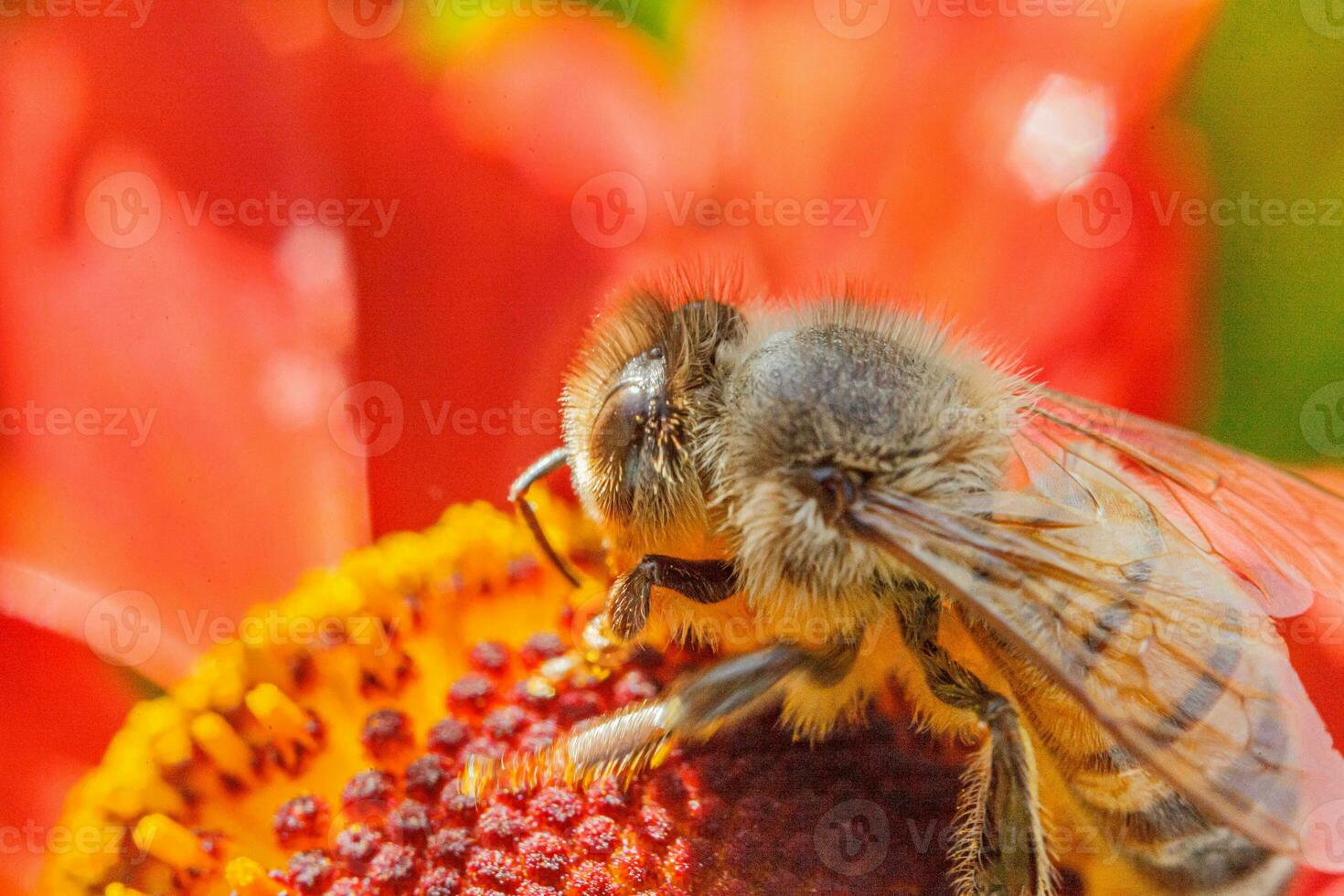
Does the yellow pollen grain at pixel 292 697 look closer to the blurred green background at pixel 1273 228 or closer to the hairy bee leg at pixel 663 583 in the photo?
the hairy bee leg at pixel 663 583

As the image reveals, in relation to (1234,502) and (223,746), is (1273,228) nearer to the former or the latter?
(1234,502)

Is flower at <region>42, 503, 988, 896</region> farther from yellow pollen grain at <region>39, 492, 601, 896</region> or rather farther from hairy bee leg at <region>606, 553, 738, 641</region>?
hairy bee leg at <region>606, 553, 738, 641</region>

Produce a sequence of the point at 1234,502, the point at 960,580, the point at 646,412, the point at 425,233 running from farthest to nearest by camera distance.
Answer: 1. the point at 425,233
2. the point at 1234,502
3. the point at 646,412
4. the point at 960,580

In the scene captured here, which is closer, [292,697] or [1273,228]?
[292,697]

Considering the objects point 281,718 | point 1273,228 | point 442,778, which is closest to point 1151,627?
point 442,778

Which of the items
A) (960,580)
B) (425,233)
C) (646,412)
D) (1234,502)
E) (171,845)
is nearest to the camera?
(960,580)

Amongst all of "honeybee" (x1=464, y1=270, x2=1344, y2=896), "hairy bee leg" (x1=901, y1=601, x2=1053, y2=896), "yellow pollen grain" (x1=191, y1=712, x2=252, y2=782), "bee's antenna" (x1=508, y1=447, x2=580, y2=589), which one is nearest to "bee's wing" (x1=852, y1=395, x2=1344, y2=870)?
"honeybee" (x1=464, y1=270, x2=1344, y2=896)

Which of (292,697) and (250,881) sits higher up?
(292,697)
